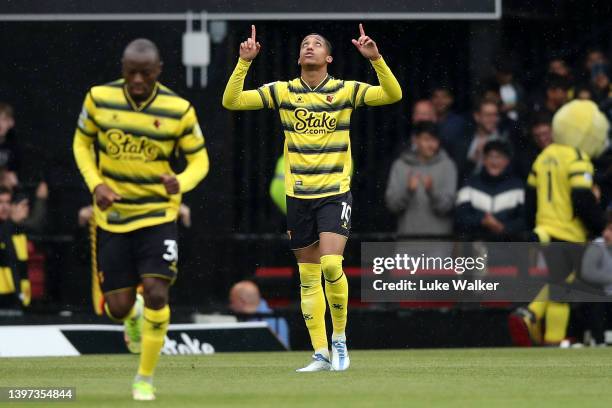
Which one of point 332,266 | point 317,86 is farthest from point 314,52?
point 332,266

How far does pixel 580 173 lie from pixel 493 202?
101cm

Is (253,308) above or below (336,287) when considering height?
below

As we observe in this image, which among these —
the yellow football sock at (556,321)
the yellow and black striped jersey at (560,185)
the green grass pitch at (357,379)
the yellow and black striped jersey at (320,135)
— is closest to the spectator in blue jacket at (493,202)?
the yellow and black striped jersey at (560,185)

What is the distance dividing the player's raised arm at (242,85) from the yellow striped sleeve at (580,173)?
469 centimetres

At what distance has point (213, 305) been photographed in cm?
1728

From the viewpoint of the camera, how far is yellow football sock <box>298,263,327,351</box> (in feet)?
41.9

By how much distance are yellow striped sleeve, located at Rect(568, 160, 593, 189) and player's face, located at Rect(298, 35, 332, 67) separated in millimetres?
4674

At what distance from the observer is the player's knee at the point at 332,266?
488 inches

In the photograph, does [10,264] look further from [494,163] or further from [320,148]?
[320,148]

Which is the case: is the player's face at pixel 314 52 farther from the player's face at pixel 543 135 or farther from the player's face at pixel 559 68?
the player's face at pixel 559 68

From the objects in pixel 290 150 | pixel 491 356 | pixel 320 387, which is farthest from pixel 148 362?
pixel 491 356

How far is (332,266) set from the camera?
1241cm

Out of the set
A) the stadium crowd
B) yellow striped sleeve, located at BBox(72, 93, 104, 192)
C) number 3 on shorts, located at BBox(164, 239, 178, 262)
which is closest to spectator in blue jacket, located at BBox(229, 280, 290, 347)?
the stadium crowd

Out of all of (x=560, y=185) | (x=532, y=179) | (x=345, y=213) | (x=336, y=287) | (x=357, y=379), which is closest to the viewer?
(x=357, y=379)
